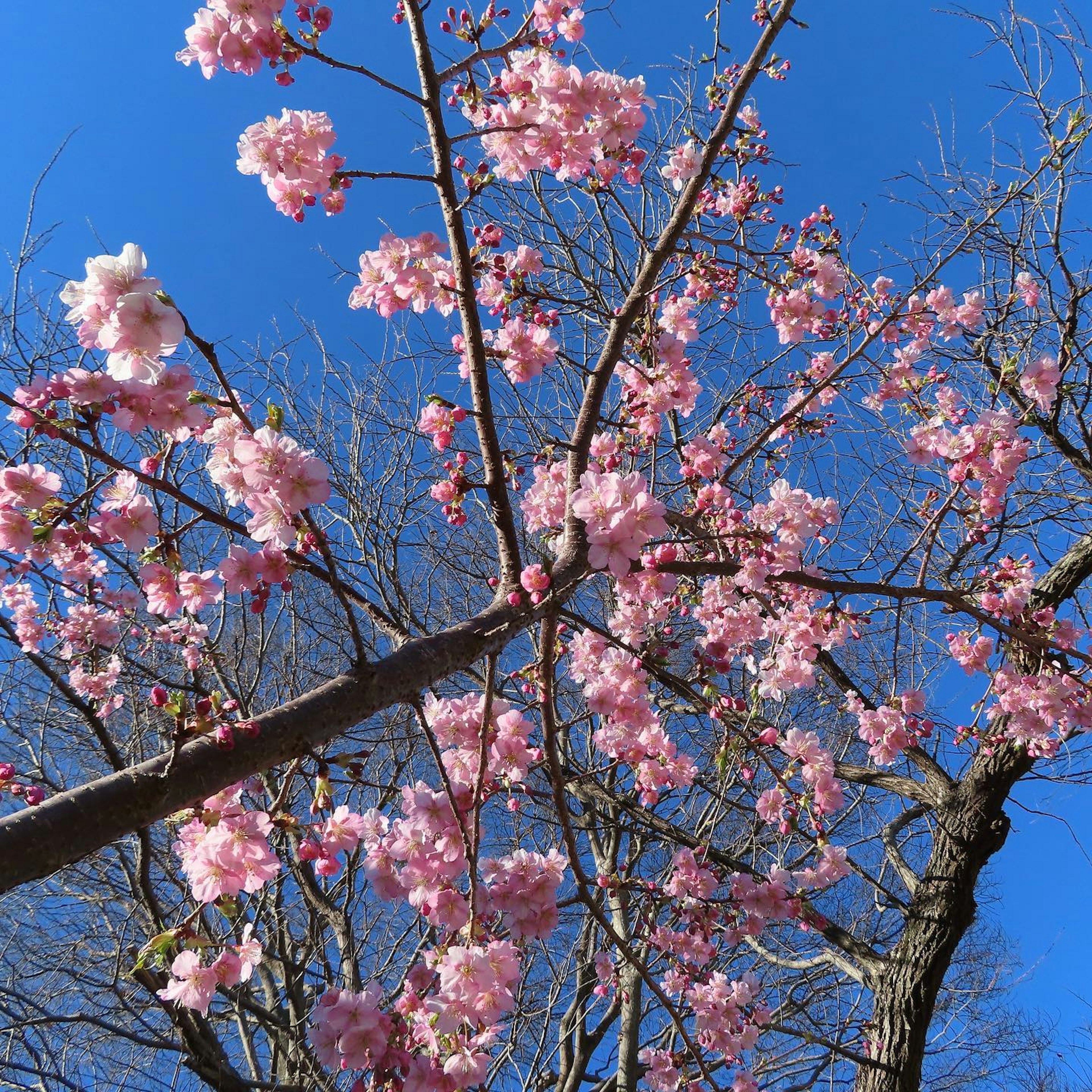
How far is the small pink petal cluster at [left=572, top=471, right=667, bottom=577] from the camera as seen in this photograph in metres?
1.80

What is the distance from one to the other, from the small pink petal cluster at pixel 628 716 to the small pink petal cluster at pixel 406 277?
1260mm

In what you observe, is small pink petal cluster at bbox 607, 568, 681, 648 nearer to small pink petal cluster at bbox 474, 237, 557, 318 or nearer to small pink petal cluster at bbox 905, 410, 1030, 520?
small pink petal cluster at bbox 474, 237, 557, 318

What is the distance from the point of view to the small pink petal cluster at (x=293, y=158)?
7.08ft

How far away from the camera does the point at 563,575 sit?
2.26 meters

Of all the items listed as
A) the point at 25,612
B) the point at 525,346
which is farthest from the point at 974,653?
the point at 25,612

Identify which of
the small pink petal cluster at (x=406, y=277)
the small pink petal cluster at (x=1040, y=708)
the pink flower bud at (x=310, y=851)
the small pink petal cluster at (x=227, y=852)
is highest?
the small pink petal cluster at (x=406, y=277)

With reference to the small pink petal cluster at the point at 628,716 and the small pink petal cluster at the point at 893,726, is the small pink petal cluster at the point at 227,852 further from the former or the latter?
the small pink petal cluster at the point at 893,726

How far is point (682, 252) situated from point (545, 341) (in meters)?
0.56

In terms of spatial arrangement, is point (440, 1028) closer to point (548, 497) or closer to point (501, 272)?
point (548, 497)

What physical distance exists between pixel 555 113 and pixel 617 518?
1.46 m

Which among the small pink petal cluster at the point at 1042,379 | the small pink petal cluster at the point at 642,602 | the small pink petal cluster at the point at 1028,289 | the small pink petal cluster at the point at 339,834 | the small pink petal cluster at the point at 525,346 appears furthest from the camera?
the small pink petal cluster at the point at 1028,289

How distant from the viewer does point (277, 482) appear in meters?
1.53

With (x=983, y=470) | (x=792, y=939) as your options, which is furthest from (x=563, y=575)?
(x=792, y=939)

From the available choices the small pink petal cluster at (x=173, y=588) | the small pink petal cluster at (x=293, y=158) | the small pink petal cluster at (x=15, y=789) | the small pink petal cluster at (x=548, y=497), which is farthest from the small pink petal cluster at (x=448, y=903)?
the small pink petal cluster at (x=293, y=158)
